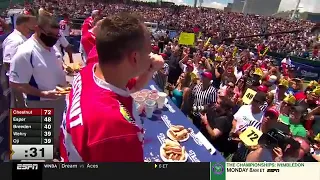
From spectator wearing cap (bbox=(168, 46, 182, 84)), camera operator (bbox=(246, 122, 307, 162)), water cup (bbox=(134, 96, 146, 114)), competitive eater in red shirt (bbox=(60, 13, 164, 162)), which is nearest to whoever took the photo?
competitive eater in red shirt (bbox=(60, 13, 164, 162))

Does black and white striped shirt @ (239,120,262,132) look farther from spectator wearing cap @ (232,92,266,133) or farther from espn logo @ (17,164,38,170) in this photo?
espn logo @ (17,164,38,170)

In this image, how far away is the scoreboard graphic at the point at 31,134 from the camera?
124 centimetres

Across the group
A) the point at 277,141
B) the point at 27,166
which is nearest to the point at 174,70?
the point at 277,141

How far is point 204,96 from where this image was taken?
3.77m

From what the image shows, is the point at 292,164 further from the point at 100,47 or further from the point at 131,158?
the point at 100,47

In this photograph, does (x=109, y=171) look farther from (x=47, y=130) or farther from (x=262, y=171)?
(x=262, y=171)

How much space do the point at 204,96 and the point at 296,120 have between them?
1055 millimetres

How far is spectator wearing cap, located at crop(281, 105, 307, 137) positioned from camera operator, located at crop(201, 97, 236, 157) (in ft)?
1.92

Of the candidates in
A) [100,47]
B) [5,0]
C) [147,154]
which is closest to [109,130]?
[100,47]

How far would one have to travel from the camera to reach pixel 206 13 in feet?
107

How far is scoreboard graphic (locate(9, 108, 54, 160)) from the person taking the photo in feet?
4.05

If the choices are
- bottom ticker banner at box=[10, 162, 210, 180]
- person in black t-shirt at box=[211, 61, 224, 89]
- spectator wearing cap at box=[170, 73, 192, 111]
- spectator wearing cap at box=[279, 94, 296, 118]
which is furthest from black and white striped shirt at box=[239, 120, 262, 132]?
person in black t-shirt at box=[211, 61, 224, 89]

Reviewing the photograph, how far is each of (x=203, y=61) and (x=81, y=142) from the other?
4.91 meters

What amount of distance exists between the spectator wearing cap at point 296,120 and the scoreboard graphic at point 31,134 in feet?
7.76
